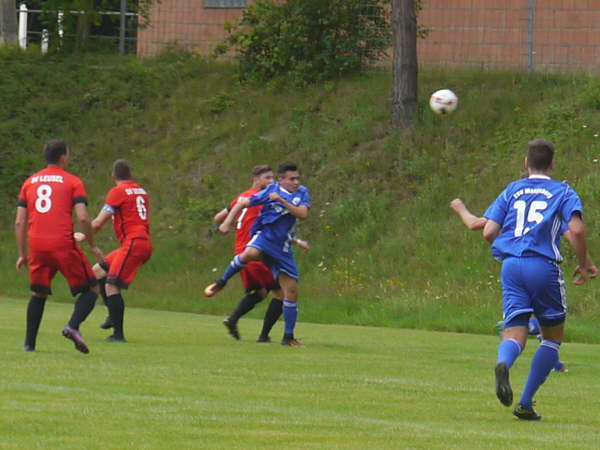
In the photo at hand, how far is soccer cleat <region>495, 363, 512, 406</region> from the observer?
8.69 metres

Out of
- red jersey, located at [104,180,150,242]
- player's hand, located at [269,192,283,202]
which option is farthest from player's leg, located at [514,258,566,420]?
red jersey, located at [104,180,150,242]

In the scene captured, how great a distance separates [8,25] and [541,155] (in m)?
28.0

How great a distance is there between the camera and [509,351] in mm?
9078

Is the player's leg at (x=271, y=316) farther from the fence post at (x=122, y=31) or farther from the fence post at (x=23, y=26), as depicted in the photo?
the fence post at (x=23, y=26)

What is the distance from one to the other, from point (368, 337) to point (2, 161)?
53.0ft

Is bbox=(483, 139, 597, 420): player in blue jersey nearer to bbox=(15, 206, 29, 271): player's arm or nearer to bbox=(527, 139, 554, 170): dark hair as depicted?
bbox=(527, 139, 554, 170): dark hair

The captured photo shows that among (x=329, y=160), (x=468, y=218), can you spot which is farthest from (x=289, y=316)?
(x=329, y=160)

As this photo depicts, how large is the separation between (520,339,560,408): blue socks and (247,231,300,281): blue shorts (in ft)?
19.8

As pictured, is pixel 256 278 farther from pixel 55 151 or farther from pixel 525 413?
pixel 525 413

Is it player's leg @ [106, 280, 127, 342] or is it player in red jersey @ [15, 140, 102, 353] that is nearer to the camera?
player in red jersey @ [15, 140, 102, 353]

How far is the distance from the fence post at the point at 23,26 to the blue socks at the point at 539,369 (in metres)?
27.8

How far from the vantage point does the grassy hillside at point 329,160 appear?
23.1 m

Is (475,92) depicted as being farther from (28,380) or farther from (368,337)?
(28,380)

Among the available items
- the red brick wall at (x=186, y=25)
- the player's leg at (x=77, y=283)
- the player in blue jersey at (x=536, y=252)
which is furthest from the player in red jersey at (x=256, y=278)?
the red brick wall at (x=186, y=25)
